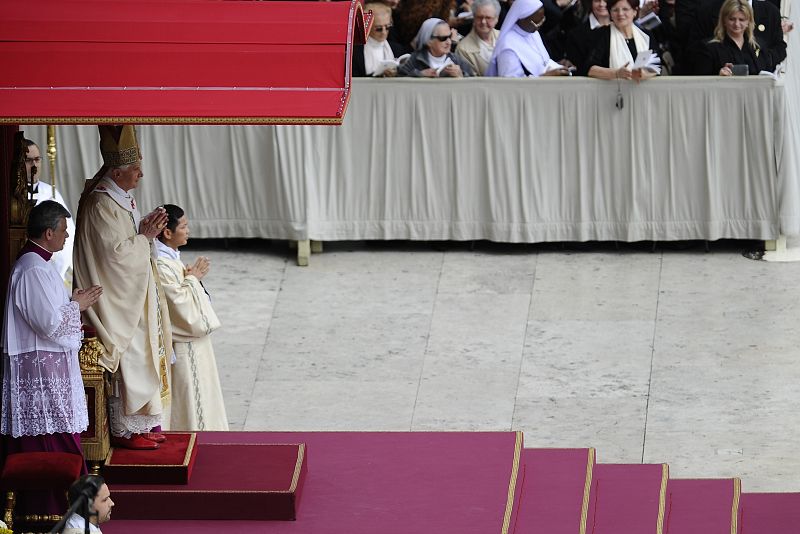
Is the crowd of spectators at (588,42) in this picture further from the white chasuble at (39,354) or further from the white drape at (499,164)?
the white chasuble at (39,354)

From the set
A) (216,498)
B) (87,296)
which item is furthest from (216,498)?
(87,296)

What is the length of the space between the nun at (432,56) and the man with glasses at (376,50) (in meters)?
0.18

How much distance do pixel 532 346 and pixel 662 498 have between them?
11.8 feet

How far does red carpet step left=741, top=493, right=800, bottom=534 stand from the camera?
1167 centimetres

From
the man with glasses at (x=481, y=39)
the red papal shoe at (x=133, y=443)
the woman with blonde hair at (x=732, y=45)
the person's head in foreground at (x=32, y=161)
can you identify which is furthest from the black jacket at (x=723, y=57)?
the red papal shoe at (x=133, y=443)

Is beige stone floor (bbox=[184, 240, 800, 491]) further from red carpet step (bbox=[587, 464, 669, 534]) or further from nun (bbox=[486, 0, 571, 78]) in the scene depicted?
nun (bbox=[486, 0, 571, 78])

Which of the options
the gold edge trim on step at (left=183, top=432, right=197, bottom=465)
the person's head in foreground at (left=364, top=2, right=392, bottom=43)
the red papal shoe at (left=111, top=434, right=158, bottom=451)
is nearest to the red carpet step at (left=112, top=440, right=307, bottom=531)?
the gold edge trim on step at (left=183, top=432, right=197, bottom=465)

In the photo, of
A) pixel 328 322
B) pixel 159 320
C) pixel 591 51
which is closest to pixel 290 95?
pixel 159 320

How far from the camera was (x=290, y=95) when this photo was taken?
10.1 m

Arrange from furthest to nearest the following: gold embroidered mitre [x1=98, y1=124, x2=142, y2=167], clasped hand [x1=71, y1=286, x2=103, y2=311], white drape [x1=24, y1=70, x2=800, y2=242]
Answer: white drape [x1=24, y1=70, x2=800, y2=242] → gold embroidered mitre [x1=98, y1=124, x2=142, y2=167] → clasped hand [x1=71, y1=286, x2=103, y2=311]

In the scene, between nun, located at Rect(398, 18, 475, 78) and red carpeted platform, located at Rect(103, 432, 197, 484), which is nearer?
red carpeted platform, located at Rect(103, 432, 197, 484)

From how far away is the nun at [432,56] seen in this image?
16.4 m

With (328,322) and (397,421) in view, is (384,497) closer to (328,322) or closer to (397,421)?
(397,421)

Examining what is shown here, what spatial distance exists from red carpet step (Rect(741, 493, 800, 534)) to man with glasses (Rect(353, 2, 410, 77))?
5643mm
